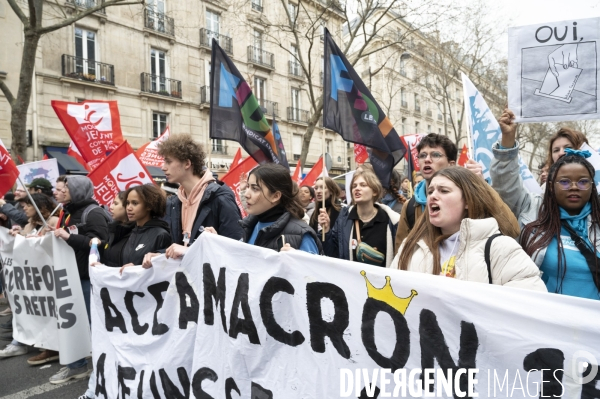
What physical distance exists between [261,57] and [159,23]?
6.64m

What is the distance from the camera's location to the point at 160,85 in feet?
68.1

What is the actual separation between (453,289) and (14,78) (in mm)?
18205

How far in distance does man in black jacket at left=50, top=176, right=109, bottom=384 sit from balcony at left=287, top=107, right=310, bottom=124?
77.2ft

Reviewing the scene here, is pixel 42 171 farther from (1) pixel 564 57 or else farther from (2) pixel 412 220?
(1) pixel 564 57

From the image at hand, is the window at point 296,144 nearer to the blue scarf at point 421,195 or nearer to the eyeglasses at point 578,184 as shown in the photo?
the blue scarf at point 421,195

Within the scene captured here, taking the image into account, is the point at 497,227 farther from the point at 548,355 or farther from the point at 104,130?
the point at 104,130

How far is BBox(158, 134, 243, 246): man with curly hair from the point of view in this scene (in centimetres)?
336

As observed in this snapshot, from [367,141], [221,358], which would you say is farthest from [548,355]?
[367,141]

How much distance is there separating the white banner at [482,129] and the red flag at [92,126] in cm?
516

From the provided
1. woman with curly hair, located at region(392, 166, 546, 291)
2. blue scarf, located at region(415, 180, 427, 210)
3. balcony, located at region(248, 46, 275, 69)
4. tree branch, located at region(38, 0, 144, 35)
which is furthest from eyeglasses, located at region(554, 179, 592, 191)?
balcony, located at region(248, 46, 275, 69)

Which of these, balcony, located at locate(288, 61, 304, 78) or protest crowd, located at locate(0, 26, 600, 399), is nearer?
protest crowd, located at locate(0, 26, 600, 399)

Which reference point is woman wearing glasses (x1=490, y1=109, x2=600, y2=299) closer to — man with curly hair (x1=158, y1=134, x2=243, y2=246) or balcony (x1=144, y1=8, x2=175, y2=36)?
man with curly hair (x1=158, y1=134, x2=243, y2=246)

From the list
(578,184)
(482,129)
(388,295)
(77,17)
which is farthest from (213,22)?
(388,295)

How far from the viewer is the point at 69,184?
4.23 metres
